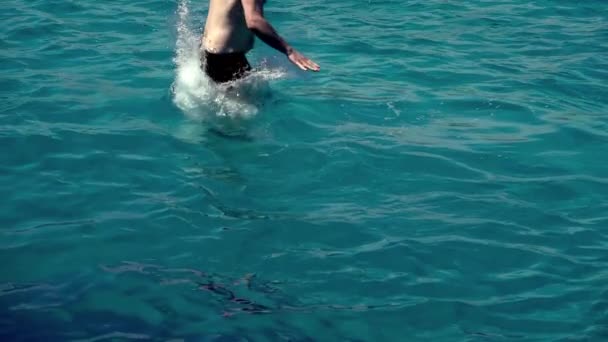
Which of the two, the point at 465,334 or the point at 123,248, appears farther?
the point at 123,248

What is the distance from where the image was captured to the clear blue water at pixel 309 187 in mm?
6223

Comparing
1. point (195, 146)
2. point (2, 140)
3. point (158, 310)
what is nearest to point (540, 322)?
point (158, 310)

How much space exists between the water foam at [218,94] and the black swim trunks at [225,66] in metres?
0.07

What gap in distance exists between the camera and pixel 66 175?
8211 millimetres

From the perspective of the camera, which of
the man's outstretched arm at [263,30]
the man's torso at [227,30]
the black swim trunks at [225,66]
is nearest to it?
the man's outstretched arm at [263,30]

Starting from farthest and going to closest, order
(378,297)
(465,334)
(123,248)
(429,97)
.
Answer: (429,97), (123,248), (378,297), (465,334)

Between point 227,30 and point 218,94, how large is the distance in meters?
0.74

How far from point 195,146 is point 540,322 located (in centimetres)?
383

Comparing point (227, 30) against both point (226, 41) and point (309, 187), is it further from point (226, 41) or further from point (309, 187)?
point (309, 187)

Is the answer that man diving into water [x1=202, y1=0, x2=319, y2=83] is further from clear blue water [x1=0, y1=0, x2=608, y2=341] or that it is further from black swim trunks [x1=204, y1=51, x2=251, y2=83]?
clear blue water [x1=0, y1=0, x2=608, y2=341]

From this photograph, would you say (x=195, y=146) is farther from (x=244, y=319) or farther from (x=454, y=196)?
(x=244, y=319)

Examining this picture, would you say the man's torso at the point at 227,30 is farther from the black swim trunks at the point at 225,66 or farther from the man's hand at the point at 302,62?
the man's hand at the point at 302,62

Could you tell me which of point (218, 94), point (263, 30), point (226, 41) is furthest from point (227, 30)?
point (263, 30)

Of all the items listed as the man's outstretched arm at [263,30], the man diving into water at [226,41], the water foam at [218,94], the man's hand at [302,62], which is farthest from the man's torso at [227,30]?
the man's hand at [302,62]
